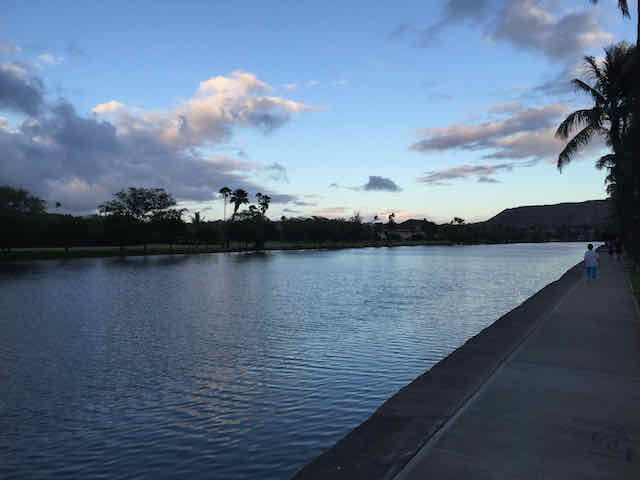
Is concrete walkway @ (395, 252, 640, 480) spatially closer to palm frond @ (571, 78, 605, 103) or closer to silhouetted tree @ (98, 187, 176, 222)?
palm frond @ (571, 78, 605, 103)

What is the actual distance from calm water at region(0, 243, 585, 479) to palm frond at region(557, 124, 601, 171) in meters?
8.58

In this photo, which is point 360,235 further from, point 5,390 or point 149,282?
point 5,390

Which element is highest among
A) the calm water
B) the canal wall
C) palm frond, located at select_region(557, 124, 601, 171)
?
palm frond, located at select_region(557, 124, 601, 171)

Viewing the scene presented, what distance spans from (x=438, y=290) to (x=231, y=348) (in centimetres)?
1501

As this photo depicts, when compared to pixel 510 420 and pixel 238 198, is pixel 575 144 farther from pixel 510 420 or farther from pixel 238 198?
pixel 238 198

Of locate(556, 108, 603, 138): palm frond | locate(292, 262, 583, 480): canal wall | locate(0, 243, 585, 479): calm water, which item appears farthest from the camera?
locate(556, 108, 603, 138): palm frond

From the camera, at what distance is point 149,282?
30312mm

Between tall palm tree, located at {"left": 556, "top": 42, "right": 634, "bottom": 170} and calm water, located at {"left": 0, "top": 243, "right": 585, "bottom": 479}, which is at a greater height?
tall palm tree, located at {"left": 556, "top": 42, "right": 634, "bottom": 170}

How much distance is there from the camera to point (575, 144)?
81.8 ft

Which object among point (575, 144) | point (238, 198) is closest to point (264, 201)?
point (238, 198)

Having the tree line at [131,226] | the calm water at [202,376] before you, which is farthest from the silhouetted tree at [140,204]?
the calm water at [202,376]

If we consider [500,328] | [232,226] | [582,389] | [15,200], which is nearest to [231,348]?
[500,328]

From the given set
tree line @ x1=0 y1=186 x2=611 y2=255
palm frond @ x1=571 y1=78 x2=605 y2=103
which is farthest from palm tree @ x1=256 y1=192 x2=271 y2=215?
palm frond @ x1=571 y1=78 x2=605 y2=103

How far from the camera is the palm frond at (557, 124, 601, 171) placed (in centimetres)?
2467
